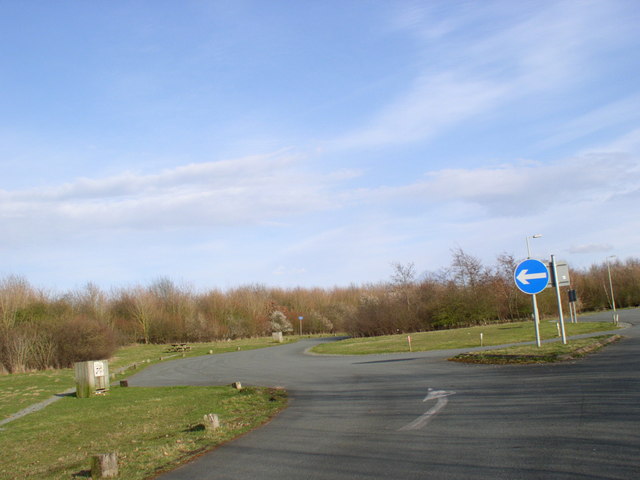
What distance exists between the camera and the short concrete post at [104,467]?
24.7ft

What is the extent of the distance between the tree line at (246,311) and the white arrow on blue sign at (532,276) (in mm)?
30212

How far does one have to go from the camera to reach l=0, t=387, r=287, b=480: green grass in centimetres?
884

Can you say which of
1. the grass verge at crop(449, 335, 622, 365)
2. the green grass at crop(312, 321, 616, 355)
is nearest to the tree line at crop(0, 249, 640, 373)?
the green grass at crop(312, 321, 616, 355)

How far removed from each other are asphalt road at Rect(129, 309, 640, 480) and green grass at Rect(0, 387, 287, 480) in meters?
0.72

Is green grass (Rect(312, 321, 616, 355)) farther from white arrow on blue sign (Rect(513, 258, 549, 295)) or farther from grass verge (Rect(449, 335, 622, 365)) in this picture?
white arrow on blue sign (Rect(513, 258, 549, 295))

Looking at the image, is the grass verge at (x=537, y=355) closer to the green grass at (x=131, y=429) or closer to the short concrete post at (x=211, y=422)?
the green grass at (x=131, y=429)

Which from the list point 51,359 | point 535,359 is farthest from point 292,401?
point 51,359

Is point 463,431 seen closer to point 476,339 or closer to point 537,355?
point 537,355

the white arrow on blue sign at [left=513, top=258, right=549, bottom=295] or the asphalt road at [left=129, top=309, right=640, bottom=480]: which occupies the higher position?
the white arrow on blue sign at [left=513, top=258, right=549, bottom=295]

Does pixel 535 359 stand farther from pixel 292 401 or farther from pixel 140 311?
pixel 140 311

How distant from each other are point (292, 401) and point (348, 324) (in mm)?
44632

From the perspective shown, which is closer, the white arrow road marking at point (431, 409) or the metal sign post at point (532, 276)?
the white arrow road marking at point (431, 409)

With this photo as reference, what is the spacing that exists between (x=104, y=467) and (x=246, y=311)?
7780 centimetres

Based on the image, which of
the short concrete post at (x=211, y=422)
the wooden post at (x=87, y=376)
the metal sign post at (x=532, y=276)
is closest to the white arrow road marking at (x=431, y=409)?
the short concrete post at (x=211, y=422)
